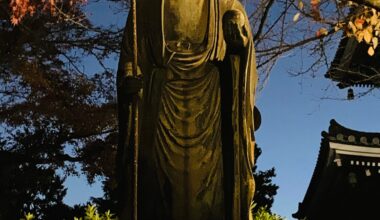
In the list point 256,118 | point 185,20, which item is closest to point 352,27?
point 256,118

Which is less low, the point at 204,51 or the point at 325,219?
the point at 325,219

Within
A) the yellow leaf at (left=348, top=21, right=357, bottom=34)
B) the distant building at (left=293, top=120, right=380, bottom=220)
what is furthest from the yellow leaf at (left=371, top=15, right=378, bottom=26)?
the distant building at (left=293, top=120, right=380, bottom=220)

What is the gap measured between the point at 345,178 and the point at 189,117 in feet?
28.6

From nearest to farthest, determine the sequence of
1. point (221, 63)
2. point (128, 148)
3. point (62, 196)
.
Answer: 1. point (128, 148)
2. point (221, 63)
3. point (62, 196)

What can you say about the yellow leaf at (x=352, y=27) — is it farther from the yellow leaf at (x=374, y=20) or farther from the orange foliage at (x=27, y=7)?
the orange foliage at (x=27, y=7)

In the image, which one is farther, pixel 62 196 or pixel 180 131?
pixel 62 196

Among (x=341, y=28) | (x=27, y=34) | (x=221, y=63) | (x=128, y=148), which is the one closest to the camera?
(x=128, y=148)

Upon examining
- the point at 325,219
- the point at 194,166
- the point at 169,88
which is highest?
the point at 325,219

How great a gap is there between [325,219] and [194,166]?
398 inches

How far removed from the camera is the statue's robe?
4027 millimetres

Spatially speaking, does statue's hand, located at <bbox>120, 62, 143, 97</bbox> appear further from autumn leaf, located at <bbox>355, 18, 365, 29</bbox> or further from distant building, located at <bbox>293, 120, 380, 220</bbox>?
distant building, located at <bbox>293, 120, 380, 220</bbox>

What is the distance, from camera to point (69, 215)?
12945mm

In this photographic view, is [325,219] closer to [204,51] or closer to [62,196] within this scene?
[62,196]

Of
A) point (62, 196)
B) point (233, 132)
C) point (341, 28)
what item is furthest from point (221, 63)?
point (62, 196)
